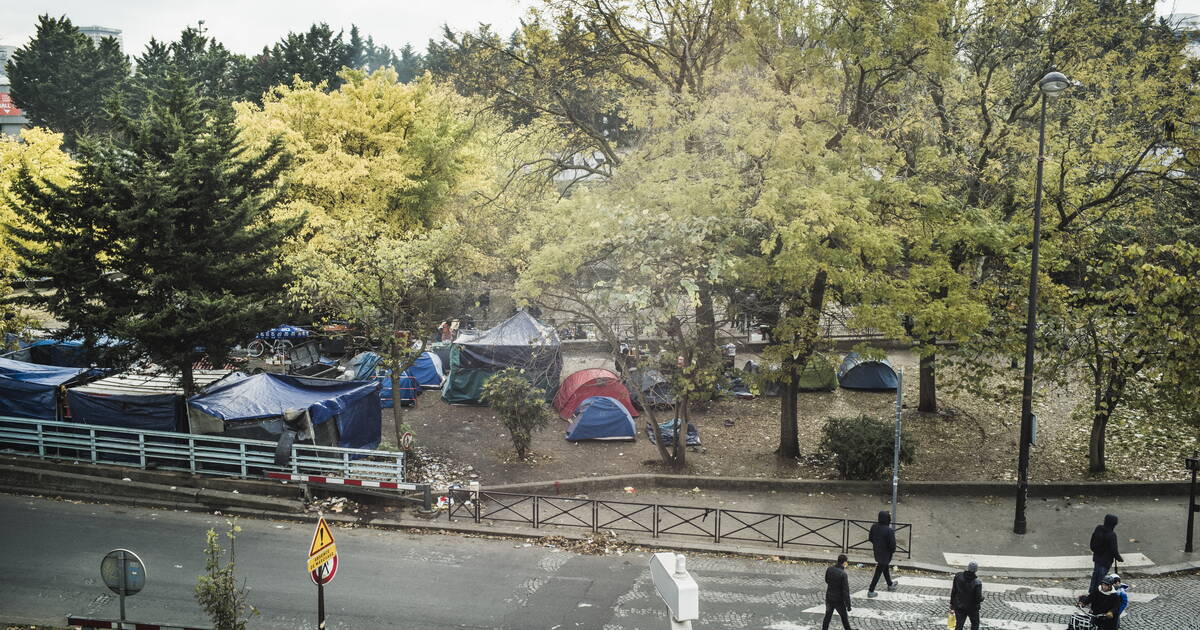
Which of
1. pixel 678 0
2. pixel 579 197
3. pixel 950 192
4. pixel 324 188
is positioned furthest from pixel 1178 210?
pixel 324 188

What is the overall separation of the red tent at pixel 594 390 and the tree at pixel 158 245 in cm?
863

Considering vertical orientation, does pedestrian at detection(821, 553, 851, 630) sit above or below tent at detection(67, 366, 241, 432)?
below

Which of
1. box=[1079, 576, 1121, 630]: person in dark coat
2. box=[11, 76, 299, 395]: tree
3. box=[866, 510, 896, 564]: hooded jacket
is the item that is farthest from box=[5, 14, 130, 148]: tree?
box=[1079, 576, 1121, 630]: person in dark coat

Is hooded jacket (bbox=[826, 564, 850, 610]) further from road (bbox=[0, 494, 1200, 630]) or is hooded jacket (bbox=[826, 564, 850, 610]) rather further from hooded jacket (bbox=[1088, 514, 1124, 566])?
hooded jacket (bbox=[1088, 514, 1124, 566])

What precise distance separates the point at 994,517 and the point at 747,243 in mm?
7707

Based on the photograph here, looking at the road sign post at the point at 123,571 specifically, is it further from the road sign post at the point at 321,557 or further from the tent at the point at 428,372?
the tent at the point at 428,372

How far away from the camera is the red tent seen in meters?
23.0

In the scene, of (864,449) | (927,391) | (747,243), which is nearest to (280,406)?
(747,243)

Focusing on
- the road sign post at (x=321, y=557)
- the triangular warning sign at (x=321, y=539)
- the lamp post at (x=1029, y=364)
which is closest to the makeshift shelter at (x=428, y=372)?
the road sign post at (x=321, y=557)

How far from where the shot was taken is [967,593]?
10.8 meters

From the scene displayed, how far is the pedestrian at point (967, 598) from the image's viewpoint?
1075 centimetres

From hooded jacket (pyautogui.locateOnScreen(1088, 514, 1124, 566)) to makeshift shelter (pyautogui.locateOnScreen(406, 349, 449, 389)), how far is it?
64.1 feet

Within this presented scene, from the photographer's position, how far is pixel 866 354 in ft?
61.3

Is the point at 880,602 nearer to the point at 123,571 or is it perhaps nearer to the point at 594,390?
the point at 123,571
